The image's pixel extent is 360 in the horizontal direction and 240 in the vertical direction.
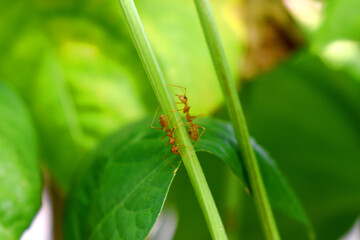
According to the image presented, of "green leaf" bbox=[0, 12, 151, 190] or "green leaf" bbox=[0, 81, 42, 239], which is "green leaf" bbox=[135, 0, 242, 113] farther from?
"green leaf" bbox=[0, 81, 42, 239]

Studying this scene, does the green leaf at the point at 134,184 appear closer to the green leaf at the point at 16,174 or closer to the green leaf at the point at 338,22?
the green leaf at the point at 16,174

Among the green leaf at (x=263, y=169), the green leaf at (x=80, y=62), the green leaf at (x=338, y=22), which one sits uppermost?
the green leaf at (x=80, y=62)

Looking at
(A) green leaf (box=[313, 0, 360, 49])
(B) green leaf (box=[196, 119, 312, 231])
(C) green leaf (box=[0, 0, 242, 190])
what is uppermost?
(C) green leaf (box=[0, 0, 242, 190])

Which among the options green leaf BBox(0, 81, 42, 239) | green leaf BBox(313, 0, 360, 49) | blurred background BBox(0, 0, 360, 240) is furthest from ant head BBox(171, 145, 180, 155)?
green leaf BBox(313, 0, 360, 49)

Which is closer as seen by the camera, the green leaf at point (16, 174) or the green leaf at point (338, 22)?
the green leaf at point (16, 174)

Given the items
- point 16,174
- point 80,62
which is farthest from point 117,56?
point 16,174

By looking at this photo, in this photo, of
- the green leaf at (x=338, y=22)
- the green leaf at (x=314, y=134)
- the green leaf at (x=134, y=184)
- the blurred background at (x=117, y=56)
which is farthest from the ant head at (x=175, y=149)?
the green leaf at (x=314, y=134)

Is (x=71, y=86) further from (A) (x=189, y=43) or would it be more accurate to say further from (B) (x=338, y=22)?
(B) (x=338, y=22)
